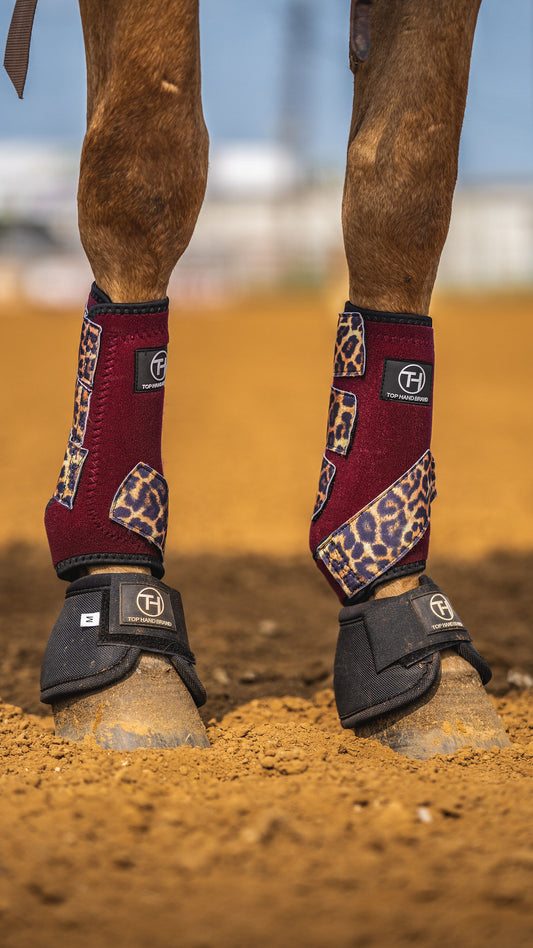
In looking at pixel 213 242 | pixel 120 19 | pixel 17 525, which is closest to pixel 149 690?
pixel 120 19

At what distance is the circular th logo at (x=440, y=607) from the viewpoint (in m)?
1.72

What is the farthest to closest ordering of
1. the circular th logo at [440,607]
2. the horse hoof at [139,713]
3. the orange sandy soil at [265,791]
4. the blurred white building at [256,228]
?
the blurred white building at [256,228], the circular th logo at [440,607], the horse hoof at [139,713], the orange sandy soil at [265,791]

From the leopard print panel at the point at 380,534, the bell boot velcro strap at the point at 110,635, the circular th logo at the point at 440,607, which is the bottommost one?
the bell boot velcro strap at the point at 110,635

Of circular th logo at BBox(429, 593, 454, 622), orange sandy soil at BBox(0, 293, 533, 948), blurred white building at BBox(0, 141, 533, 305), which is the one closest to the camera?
orange sandy soil at BBox(0, 293, 533, 948)

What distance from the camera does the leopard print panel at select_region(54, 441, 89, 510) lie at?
5.75 ft

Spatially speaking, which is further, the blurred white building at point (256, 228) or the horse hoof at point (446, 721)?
the blurred white building at point (256, 228)

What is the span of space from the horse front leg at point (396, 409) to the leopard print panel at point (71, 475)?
47 centimetres

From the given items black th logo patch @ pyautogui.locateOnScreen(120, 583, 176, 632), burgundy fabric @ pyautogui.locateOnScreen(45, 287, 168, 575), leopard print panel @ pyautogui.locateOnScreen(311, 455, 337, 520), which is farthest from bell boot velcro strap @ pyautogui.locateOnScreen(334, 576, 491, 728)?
burgundy fabric @ pyautogui.locateOnScreen(45, 287, 168, 575)

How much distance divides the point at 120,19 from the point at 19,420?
18.3 feet

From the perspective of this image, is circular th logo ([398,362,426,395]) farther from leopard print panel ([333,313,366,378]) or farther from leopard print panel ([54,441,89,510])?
leopard print panel ([54,441,89,510])

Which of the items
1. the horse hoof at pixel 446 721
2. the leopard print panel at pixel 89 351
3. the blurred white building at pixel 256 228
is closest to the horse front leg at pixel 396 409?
the horse hoof at pixel 446 721

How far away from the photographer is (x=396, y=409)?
1.77 metres

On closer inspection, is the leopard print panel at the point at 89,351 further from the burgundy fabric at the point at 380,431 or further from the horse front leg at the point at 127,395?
the burgundy fabric at the point at 380,431

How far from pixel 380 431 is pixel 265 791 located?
0.71m
